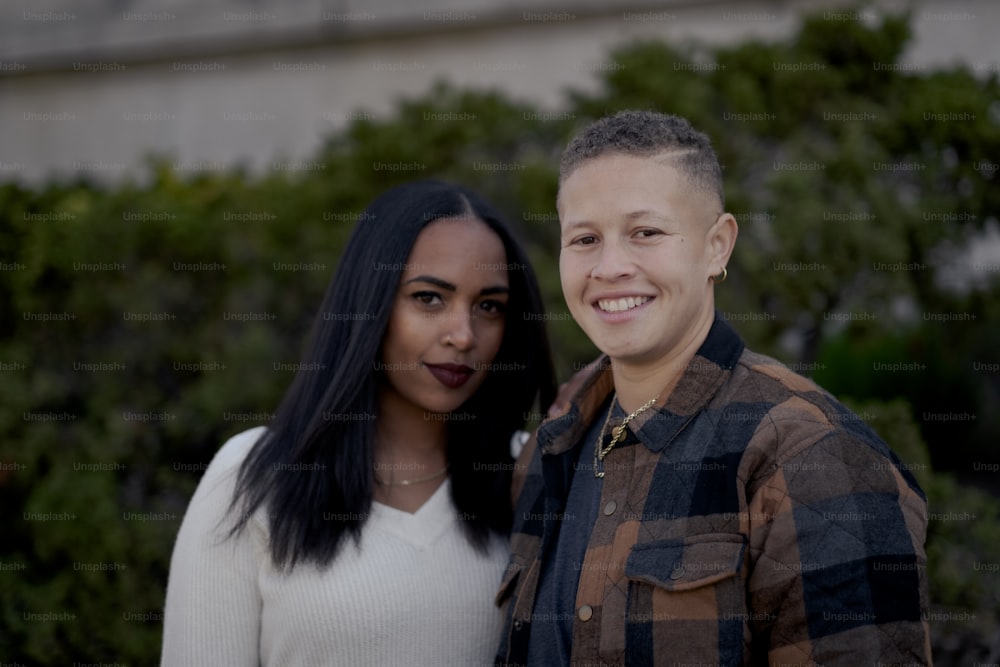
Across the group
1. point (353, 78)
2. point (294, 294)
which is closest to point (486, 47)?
point (353, 78)

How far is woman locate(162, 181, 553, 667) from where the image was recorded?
7.57ft

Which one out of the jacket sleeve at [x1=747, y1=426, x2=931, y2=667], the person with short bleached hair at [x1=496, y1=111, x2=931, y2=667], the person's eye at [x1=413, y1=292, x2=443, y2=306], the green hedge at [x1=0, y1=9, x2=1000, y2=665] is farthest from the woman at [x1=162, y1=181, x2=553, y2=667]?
the green hedge at [x1=0, y1=9, x2=1000, y2=665]

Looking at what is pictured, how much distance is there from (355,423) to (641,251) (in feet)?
3.33

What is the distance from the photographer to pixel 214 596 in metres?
2.30

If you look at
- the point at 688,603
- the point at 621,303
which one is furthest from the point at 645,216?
the point at 688,603

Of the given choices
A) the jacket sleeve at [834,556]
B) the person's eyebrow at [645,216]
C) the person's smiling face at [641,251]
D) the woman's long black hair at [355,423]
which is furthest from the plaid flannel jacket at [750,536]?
the woman's long black hair at [355,423]

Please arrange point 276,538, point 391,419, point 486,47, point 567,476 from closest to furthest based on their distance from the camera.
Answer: point 567,476 < point 276,538 < point 391,419 < point 486,47

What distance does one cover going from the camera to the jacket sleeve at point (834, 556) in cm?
158

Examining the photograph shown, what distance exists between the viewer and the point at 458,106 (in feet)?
13.9

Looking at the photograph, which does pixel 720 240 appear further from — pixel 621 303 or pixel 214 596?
pixel 214 596

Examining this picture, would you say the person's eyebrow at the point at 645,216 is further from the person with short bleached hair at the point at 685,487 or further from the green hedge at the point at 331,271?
the green hedge at the point at 331,271

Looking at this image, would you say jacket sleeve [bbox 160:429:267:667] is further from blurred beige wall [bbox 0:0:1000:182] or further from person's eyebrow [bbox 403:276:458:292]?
blurred beige wall [bbox 0:0:1000:182]

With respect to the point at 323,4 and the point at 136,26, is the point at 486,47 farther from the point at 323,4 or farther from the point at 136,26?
the point at 136,26

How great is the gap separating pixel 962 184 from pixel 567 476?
2.50 meters
